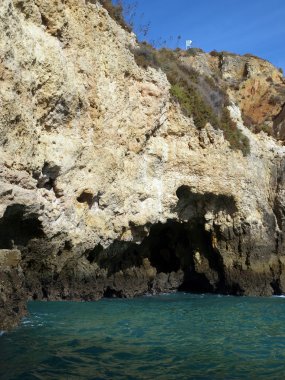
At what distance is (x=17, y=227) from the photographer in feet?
49.4

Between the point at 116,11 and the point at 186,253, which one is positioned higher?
the point at 116,11

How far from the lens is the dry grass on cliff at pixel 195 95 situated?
2267 centimetres

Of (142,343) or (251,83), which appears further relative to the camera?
(251,83)

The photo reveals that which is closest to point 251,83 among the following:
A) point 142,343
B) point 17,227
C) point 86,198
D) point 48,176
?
point 86,198

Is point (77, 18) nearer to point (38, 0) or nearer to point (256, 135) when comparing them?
point (38, 0)

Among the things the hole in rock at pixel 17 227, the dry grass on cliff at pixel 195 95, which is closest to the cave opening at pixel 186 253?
the dry grass on cliff at pixel 195 95

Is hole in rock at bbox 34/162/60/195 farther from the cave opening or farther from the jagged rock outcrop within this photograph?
the jagged rock outcrop

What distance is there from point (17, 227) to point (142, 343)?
6.32 meters

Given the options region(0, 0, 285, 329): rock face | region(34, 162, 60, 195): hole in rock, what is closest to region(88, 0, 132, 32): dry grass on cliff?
region(0, 0, 285, 329): rock face

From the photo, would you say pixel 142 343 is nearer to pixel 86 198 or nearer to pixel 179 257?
pixel 86 198

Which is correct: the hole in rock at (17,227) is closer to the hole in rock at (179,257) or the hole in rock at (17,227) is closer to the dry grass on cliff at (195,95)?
the hole in rock at (179,257)

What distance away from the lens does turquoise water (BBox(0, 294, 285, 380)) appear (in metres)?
8.47

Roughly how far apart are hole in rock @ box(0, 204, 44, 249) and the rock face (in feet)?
0.18

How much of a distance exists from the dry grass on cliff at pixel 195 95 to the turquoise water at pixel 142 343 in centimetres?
1025
